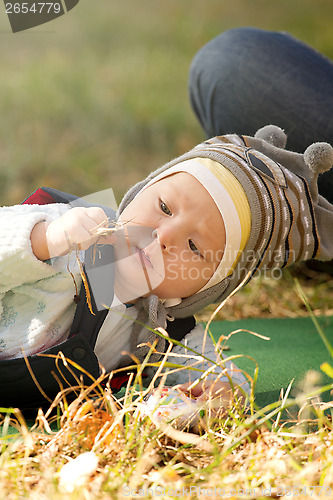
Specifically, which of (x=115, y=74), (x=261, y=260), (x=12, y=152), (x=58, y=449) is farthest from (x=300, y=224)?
(x=115, y=74)

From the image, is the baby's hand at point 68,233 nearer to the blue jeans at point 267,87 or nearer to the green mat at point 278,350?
the green mat at point 278,350

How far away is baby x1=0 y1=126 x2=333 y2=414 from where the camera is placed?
0.83m

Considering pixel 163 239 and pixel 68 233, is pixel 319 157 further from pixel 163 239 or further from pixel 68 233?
pixel 68 233

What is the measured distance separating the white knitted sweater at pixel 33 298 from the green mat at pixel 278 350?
0.11m

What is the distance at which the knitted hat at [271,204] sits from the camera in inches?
38.2

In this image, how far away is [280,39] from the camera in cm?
147

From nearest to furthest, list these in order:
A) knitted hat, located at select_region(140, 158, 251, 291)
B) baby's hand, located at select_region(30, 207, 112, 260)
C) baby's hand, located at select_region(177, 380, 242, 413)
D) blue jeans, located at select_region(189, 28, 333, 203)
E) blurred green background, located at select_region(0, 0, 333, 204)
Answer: baby's hand, located at select_region(177, 380, 242, 413) → baby's hand, located at select_region(30, 207, 112, 260) → knitted hat, located at select_region(140, 158, 251, 291) → blue jeans, located at select_region(189, 28, 333, 203) → blurred green background, located at select_region(0, 0, 333, 204)

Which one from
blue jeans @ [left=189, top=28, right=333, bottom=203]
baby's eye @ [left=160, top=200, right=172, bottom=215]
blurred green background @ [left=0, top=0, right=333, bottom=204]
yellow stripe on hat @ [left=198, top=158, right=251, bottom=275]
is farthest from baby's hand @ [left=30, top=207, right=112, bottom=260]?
blurred green background @ [left=0, top=0, right=333, bottom=204]

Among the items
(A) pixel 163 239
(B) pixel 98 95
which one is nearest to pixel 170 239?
(A) pixel 163 239

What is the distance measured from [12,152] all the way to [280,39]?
4.99 ft

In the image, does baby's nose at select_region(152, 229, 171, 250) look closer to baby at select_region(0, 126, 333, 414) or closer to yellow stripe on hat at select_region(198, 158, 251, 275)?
baby at select_region(0, 126, 333, 414)

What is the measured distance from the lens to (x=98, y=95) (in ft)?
9.28

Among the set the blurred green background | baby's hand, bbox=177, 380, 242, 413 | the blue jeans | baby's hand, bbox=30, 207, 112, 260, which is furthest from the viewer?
the blurred green background

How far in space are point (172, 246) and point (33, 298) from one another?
23cm
